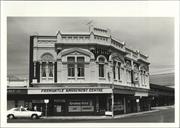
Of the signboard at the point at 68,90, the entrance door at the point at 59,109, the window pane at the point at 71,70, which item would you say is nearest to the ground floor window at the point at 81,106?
the entrance door at the point at 59,109

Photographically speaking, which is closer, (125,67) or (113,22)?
(113,22)

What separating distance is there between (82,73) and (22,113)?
4.71 feet

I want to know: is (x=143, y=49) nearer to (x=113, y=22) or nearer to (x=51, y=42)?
(x=113, y=22)

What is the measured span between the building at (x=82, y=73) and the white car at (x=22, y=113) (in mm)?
195

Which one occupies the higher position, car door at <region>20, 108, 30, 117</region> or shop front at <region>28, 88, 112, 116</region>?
shop front at <region>28, 88, 112, 116</region>

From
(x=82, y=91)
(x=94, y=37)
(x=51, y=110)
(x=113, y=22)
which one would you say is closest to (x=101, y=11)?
(x=113, y=22)

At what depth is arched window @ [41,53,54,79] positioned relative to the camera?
7172mm

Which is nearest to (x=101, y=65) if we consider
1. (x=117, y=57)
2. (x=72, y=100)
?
(x=117, y=57)

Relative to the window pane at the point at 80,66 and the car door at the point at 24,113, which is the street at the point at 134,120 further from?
A: the window pane at the point at 80,66

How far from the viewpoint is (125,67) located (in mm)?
7383

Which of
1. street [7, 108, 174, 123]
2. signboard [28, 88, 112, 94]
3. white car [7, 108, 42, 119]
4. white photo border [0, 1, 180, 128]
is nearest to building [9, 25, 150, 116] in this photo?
signboard [28, 88, 112, 94]

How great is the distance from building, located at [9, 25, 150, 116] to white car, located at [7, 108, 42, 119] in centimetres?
19

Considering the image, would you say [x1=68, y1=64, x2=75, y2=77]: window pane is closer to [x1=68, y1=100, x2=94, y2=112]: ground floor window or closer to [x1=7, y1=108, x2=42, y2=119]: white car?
[x1=68, y1=100, x2=94, y2=112]: ground floor window

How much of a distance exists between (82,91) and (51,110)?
75 cm
